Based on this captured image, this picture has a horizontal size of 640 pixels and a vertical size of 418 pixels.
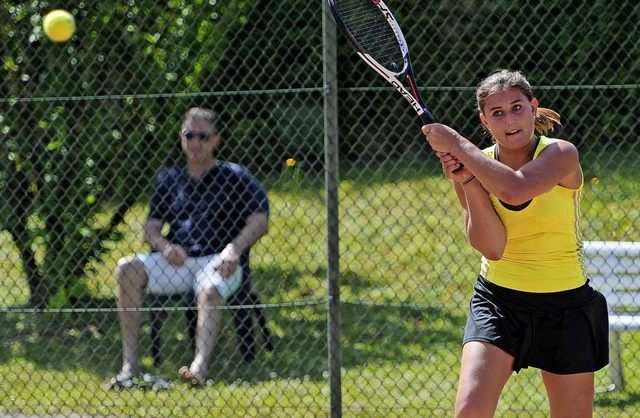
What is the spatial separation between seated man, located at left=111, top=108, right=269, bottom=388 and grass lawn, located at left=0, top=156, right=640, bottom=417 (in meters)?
0.23

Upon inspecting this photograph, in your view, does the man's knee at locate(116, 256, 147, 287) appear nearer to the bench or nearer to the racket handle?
the bench

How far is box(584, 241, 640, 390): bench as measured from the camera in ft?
16.4

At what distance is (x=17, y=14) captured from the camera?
5410 millimetres

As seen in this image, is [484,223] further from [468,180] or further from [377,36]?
[377,36]

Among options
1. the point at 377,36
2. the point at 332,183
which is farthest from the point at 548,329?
the point at 332,183

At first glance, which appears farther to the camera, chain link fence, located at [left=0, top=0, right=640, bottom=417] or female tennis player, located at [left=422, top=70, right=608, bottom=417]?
chain link fence, located at [left=0, top=0, right=640, bottom=417]

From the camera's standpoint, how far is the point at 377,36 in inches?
154

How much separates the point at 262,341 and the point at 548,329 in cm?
253

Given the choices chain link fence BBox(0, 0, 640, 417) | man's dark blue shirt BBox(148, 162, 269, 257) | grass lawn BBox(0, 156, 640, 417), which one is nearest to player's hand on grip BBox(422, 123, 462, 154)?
chain link fence BBox(0, 0, 640, 417)

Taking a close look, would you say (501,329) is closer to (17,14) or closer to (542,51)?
(17,14)

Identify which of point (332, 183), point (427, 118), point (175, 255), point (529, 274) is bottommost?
point (175, 255)

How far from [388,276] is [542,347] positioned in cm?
311

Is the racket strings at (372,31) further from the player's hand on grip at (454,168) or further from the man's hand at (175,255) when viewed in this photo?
the man's hand at (175,255)

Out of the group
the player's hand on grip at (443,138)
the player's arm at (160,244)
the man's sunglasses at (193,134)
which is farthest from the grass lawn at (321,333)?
the player's hand on grip at (443,138)
